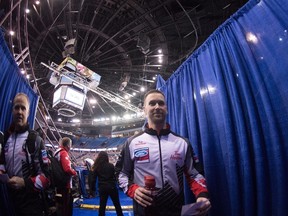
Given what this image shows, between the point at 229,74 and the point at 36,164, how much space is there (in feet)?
8.77

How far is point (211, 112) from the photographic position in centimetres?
252

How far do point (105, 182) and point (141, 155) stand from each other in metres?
3.46

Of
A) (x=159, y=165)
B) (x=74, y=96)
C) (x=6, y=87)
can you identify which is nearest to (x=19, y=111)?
(x=6, y=87)

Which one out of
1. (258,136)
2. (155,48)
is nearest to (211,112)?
(258,136)

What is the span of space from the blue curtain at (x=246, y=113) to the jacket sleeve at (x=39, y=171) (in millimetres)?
2014

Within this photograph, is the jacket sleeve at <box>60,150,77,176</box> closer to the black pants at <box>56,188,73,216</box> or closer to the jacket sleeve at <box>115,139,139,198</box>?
the black pants at <box>56,188,73,216</box>

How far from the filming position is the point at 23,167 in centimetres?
217

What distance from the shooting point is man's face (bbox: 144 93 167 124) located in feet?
7.02

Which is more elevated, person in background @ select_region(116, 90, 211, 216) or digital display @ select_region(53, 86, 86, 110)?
digital display @ select_region(53, 86, 86, 110)

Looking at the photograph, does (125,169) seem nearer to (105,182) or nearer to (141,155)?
(141,155)

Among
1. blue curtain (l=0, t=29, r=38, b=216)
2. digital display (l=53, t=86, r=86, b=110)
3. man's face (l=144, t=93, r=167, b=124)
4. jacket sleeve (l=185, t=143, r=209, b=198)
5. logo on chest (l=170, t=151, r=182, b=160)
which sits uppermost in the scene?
digital display (l=53, t=86, r=86, b=110)

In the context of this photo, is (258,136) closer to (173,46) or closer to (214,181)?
(214,181)

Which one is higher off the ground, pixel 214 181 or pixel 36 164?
pixel 36 164

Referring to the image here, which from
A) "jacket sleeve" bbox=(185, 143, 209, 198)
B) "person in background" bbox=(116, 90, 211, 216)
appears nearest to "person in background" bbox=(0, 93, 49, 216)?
"person in background" bbox=(116, 90, 211, 216)
